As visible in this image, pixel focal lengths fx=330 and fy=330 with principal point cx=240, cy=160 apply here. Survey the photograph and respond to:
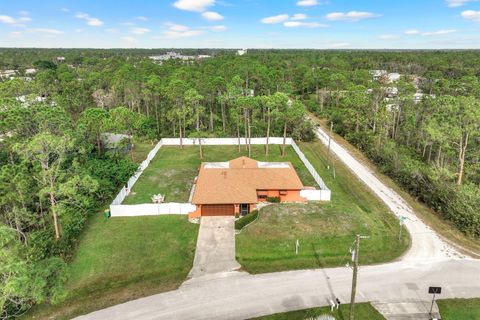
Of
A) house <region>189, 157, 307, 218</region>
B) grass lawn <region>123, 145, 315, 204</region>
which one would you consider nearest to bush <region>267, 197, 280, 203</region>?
house <region>189, 157, 307, 218</region>

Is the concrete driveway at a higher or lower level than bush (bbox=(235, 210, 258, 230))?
lower

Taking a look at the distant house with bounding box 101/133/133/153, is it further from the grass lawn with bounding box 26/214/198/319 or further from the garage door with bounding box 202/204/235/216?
the garage door with bounding box 202/204/235/216

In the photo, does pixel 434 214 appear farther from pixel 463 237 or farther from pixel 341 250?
pixel 341 250

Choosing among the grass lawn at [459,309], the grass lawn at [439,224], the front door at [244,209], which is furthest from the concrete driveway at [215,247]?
the grass lawn at [439,224]

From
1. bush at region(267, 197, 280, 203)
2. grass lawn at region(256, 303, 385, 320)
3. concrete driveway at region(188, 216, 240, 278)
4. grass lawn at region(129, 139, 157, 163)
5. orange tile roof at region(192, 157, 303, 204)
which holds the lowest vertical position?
grass lawn at region(256, 303, 385, 320)

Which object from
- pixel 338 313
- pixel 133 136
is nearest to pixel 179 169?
pixel 133 136

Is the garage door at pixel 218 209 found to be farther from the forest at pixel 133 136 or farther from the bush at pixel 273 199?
the forest at pixel 133 136

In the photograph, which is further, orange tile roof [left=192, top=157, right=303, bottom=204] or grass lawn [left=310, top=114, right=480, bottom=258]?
orange tile roof [left=192, top=157, right=303, bottom=204]
